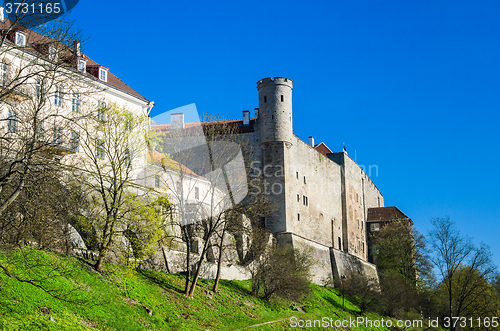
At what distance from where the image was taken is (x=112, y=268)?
2303 cm

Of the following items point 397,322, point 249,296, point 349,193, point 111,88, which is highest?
point 111,88

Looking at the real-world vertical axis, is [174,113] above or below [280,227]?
above

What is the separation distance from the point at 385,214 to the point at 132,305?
49.7 meters

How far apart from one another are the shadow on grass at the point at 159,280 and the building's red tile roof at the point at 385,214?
140ft

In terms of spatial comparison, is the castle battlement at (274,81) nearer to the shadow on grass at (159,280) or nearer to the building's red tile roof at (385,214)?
the shadow on grass at (159,280)

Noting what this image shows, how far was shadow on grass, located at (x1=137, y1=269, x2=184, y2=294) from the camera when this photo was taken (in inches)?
998

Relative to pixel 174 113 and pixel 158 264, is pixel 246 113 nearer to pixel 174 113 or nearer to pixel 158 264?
pixel 174 113

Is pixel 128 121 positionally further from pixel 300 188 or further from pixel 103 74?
pixel 300 188

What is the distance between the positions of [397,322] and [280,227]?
12.0m

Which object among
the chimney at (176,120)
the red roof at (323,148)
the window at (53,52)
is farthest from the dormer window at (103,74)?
the red roof at (323,148)

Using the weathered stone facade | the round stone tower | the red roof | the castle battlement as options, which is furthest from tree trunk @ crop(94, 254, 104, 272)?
the red roof

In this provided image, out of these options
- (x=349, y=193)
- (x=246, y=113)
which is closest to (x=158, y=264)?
(x=246, y=113)

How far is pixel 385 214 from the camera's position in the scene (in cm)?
6556

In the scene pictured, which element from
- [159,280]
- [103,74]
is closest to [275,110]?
[103,74]
